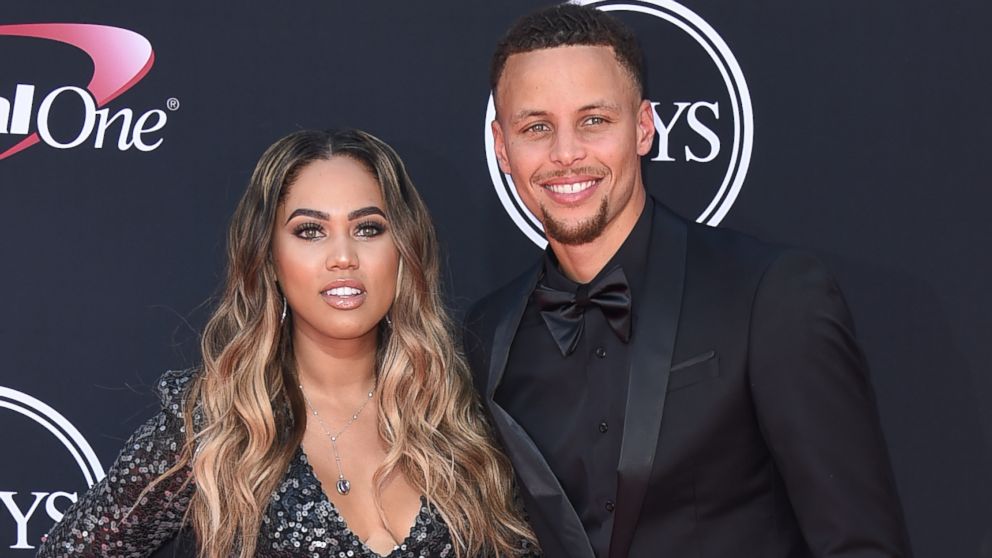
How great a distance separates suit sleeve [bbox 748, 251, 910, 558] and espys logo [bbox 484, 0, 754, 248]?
2.96 ft

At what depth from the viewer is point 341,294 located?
2.43 metres

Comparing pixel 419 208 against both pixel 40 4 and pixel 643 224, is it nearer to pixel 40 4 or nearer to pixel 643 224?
pixel 643 224

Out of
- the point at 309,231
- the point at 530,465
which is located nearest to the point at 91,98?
the point at 309,231

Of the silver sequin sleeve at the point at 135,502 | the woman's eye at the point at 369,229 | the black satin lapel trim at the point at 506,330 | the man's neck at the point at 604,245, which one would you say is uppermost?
the woman's eye at the point at 369,229

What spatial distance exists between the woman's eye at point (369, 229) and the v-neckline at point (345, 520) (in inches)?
19.7

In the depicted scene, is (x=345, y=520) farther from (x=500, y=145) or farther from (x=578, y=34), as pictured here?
(x=578, y=34)

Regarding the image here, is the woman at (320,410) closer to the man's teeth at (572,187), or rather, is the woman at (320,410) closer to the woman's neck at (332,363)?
the woman's neck at (332,363)

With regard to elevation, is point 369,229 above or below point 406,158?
below

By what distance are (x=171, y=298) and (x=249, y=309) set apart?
369 mm

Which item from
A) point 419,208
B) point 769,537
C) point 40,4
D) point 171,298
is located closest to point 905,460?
point 769,537

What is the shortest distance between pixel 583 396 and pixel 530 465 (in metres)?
0.18

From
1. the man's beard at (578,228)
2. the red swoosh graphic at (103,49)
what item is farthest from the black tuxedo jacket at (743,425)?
the red swoosh graphic at (103,49)

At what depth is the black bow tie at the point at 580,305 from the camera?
2.15 m

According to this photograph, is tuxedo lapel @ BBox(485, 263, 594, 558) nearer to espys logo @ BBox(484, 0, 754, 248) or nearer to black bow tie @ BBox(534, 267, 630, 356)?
black bow tie @ BBox(534, 267, 630, 356)
